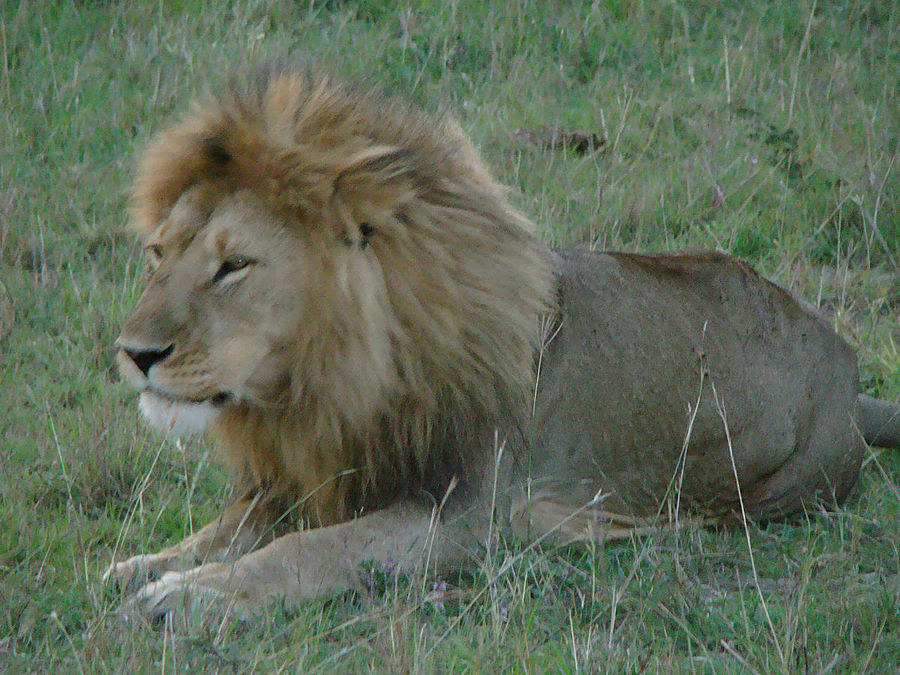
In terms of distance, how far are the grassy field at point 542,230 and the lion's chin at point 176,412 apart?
42 cm

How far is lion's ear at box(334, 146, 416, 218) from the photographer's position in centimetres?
307

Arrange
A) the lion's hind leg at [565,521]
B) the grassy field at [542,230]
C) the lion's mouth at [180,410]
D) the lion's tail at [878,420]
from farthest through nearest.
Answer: the lion's tail at [878,420] → the lion's hind leg at [565,521] → the lion's mouth at [180,410] → the grassy field at [542,230]

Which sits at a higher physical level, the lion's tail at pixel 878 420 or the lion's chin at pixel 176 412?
the lion's chin at pixel 176 412

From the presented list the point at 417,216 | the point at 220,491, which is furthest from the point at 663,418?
the point at 220,491

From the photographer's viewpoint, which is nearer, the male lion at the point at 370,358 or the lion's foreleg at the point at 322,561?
the lion's foreleg at the point at 322,561

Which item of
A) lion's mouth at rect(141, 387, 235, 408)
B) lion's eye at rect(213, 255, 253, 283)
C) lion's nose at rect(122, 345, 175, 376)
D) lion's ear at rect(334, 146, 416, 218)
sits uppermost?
lion's ear at rect(334, 146, 416, 218)

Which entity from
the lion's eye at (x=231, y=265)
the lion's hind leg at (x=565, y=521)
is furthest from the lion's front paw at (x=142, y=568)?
the lion's hind leg at (x=565, y=521)

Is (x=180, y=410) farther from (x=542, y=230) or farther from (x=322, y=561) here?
(x=542, y=230)

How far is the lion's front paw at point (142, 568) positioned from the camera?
312 centimetres

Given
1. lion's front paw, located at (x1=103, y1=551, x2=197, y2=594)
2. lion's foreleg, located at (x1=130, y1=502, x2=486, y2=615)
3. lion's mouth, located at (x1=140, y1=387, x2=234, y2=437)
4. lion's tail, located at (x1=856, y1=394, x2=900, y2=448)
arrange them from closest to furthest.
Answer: lion's foreleg, located at (x1=130, y1=502, x2=486, y2=615), lion's mouth, located at (x1=140, y1=387, x2=234, y2=437), lion's front paw, located at (x1=103, y1=551, x2=197, y2=594), lion's tail, located at (x1=856, y1=394, x2=900, y2=448)

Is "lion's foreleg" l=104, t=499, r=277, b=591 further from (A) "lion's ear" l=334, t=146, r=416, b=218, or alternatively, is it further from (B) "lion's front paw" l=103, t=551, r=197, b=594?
(A) "lion's ear" l=334, t=146, r=416, b=218

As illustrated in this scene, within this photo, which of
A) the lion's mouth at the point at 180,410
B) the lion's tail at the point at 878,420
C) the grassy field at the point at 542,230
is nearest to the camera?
the grassy field at the point at 542,230

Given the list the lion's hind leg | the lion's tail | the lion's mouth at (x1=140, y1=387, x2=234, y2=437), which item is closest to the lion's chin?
the lion's mouth at (x1=140, y1=387, x2=234, y2=437)

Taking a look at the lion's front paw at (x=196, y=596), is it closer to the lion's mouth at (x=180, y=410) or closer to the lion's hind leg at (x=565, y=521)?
the lion's mouth at (x=180, y=410)
